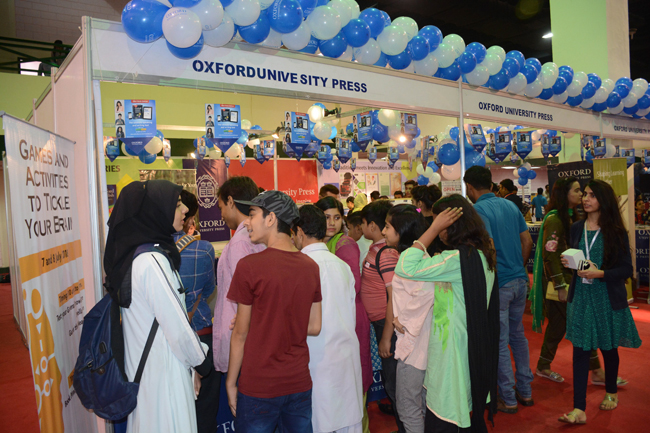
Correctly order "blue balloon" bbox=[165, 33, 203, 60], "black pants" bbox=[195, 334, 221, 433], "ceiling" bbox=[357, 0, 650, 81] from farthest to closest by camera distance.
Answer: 1. "ceiling" bbox=[357, 0, 650, 81]
2. "blue balloon" bbox=[165, 33, 203, 60]
3. "black pants" bbox=[195, 334, 221, 433]

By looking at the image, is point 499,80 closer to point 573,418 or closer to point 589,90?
point 589,90

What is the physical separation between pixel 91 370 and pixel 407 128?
3.50m

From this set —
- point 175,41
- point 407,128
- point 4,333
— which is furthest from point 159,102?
point 175,41

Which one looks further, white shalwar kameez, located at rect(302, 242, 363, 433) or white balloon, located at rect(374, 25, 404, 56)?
white balloon, located at rect(374, 25, 404, 56)

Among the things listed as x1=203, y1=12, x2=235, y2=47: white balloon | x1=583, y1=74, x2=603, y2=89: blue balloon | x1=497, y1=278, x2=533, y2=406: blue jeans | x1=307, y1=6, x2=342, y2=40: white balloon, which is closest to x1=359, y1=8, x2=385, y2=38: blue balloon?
x1=307, y1=6, x2=342, y2=40: white balloon

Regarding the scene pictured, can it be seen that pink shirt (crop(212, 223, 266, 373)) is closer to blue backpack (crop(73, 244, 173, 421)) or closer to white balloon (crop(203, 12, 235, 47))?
blue backpack (crop(73, 244, 173, 421))

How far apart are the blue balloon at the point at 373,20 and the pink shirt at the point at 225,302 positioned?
2209mm

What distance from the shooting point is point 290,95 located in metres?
3.27

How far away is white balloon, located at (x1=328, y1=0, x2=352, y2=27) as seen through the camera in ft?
10.9

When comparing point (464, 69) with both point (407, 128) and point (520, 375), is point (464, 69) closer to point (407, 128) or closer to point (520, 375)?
point (407, 128)

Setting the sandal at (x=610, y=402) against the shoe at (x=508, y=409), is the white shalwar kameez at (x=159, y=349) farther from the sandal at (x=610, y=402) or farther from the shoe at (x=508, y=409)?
the sandal at (x=610, y=402)

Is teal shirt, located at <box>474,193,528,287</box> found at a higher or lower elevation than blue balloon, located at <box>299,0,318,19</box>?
lower

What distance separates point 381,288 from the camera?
277 cm

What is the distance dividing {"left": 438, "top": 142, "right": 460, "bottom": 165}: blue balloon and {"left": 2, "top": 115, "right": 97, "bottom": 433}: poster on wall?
3626 millimetres
